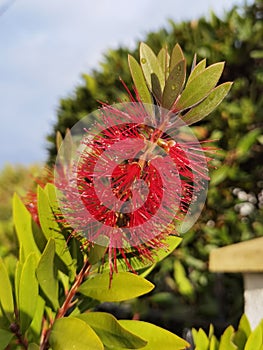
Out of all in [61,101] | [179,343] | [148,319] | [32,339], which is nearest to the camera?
[179,343]

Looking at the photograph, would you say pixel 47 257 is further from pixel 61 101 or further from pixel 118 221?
pixel 61 101

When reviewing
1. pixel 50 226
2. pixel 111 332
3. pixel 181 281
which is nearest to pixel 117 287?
pixel 111 332

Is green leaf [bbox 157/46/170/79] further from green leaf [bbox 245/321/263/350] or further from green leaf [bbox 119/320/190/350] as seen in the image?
green leaf [bbox 245/321/263/350]

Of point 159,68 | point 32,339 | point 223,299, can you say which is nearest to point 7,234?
point 223,299

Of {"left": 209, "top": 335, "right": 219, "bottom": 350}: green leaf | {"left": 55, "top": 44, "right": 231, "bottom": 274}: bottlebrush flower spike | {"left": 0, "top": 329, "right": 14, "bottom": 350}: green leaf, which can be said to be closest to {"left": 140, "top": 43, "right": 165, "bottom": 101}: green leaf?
{"left": 55, "top": 44, "right": 231, "bottom": 274}: bottlebrush flower spike

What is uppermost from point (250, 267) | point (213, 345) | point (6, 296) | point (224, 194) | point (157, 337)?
point (6, 296)

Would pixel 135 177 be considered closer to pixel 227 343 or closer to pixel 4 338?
pixel 4 338

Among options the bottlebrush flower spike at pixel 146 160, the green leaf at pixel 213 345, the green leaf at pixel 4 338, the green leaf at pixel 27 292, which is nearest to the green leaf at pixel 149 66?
the bottlebrush flower spike at pixel 146 160
